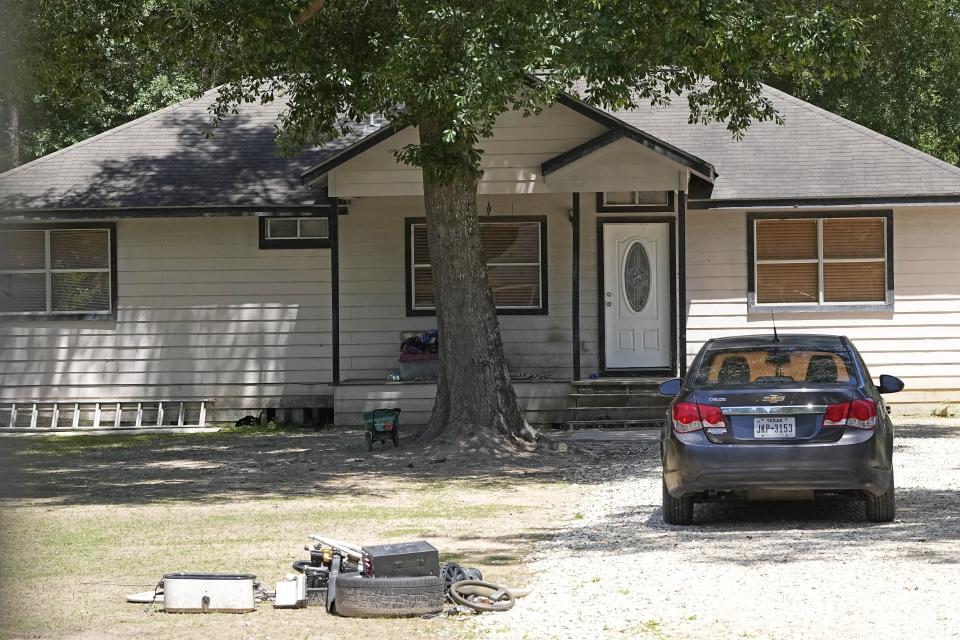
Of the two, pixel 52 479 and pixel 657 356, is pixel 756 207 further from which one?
pixel 52 479

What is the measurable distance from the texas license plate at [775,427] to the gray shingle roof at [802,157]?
10.1 meters

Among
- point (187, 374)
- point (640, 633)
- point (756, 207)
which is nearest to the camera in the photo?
point (640, 633)

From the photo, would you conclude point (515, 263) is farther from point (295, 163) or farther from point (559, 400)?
point (295, 163)

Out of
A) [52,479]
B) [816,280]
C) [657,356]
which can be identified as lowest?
[52,479]

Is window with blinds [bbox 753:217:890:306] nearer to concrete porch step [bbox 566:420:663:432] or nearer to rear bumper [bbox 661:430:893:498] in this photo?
concrete porch step [bbox 566:420:663:432]

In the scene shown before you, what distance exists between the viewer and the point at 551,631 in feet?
20.9

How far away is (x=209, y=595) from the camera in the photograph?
6977 mm

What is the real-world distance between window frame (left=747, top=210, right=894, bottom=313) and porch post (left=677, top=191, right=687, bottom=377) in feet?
3.70

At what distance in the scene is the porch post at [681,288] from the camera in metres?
18.0

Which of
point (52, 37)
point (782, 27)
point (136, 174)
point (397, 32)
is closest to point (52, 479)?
point (52, 37)

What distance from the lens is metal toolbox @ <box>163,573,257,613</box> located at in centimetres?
696

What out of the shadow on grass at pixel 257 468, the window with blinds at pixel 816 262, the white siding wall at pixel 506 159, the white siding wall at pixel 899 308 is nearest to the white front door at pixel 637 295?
the white siding wall at pixel 899 308

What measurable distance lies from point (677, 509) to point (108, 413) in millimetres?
12779

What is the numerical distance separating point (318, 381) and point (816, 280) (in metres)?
7.91
